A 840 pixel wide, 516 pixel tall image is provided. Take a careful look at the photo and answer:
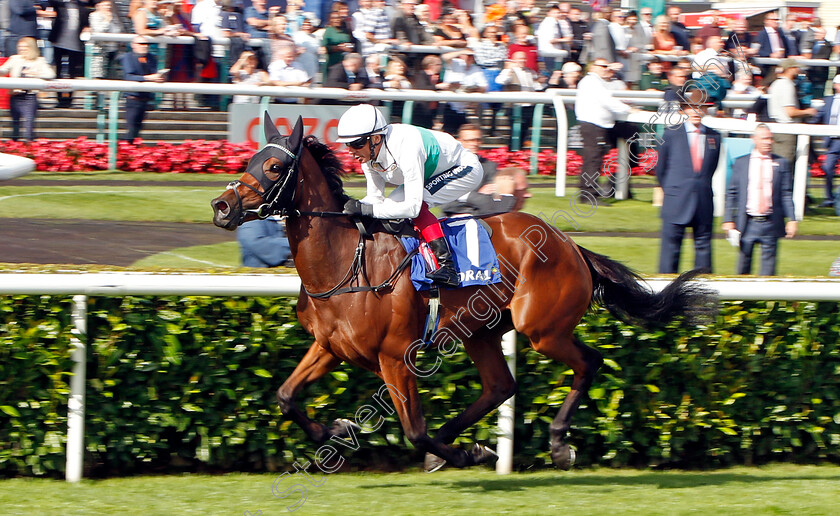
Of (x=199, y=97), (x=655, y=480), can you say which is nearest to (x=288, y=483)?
(x=655, y=480)

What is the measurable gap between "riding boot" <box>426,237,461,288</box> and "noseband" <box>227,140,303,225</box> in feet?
2.26

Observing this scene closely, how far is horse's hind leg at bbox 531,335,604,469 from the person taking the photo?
480 cm

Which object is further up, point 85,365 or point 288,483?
point 85,365

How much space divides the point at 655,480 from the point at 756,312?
99 cm

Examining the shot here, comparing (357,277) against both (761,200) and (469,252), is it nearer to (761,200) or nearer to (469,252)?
(469,252)

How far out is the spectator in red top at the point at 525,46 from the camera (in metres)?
12.2

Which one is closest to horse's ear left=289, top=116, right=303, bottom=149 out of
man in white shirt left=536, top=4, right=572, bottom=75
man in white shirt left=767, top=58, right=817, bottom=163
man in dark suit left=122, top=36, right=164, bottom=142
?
man in dark suit left=122, top=36, right=164, bottom=142

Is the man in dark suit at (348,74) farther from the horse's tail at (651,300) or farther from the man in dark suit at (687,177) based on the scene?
the horse's tail at (651,300)

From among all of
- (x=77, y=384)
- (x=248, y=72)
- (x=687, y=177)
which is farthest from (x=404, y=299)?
(x=248, y=72)

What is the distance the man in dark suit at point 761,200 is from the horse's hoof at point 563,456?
3346 millimetres

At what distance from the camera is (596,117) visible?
32.9ft

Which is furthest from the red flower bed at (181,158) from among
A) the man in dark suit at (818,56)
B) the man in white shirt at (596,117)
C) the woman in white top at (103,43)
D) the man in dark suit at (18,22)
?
the man in dark suit at (818,56)

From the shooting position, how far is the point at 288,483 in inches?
185

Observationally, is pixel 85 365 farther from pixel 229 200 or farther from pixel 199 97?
pixel 199 97
